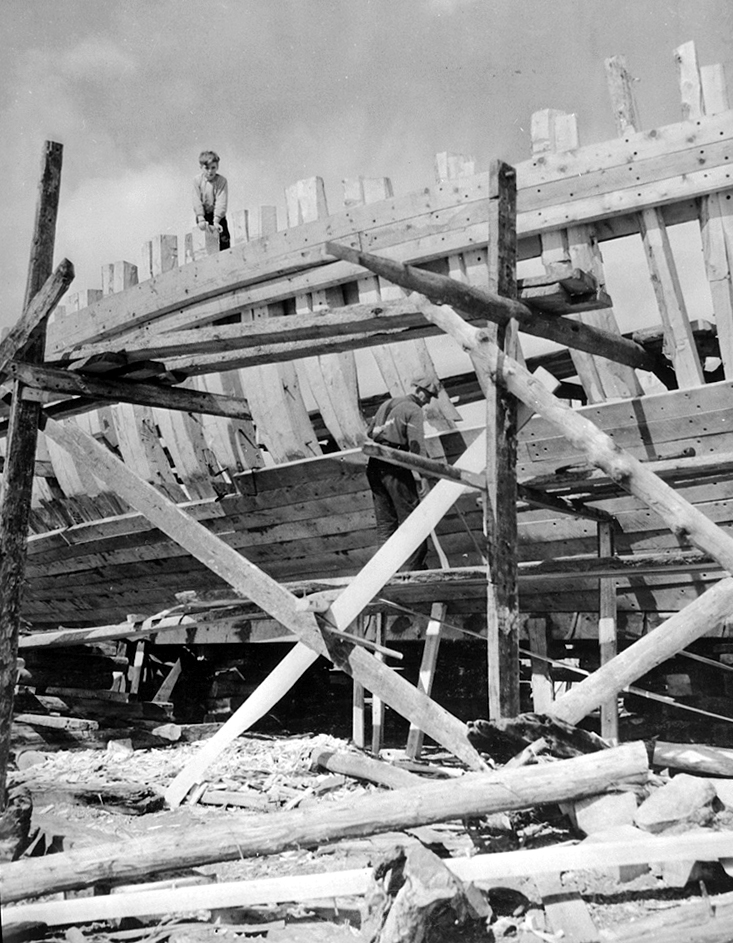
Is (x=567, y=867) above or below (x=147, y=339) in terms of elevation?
below

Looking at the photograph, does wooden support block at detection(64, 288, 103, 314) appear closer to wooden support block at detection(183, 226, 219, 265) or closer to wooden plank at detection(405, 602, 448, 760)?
wooden support block at detection(183, 226, 219, 265)

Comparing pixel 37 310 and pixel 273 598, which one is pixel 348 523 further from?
pixel 37 310

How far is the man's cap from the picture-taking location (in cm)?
650

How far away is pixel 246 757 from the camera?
762 cm

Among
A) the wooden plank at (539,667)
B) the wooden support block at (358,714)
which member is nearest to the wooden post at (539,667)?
the wooden plank at (539,667)

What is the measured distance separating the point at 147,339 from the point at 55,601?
23.0 ft

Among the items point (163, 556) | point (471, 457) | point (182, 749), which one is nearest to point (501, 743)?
point (471, 457)

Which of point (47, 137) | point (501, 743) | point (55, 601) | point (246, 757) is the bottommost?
point (246, 757)

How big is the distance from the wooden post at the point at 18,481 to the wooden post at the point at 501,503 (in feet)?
9.62

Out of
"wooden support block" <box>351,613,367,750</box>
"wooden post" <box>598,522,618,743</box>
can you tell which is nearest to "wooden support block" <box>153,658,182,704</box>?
"wooden support block" <box>351,613,367,750</box>

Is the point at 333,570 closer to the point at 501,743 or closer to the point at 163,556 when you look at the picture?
the point at 163,556

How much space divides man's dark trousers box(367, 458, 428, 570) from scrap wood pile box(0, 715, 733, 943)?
2430 millimetres

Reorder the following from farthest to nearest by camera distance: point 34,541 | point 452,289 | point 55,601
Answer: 1. point 55,601
2. point 34,541
3. point 452,289

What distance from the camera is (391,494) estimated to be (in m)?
6.85
